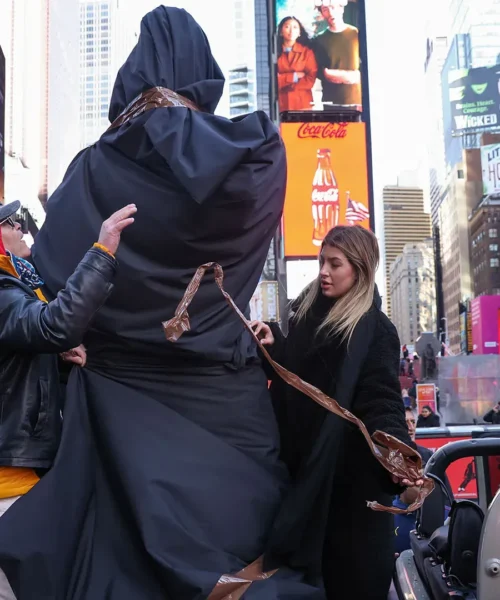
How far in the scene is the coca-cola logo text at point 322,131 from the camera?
3638 cm

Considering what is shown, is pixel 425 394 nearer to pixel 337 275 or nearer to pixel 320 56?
pixel 337 275

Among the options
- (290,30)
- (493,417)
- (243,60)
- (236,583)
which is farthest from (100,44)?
(236,583)

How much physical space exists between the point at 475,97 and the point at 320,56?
28.9 m

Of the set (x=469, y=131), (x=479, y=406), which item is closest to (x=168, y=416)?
(x=479, y=406)

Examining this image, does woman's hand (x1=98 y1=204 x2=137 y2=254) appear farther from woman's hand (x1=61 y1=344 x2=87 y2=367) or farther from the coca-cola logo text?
the coca-cola logo text

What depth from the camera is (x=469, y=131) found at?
203ft

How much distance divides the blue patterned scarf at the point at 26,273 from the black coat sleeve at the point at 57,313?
186 mm

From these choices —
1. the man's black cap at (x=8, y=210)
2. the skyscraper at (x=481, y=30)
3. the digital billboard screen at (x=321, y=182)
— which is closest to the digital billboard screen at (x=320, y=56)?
the digital billboard screen at (x=321, y=182)

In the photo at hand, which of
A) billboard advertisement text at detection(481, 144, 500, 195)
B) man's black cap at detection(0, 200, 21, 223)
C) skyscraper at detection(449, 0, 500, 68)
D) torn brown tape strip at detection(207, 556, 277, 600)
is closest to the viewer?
torn brown tape strip at detection(207, 556, 277, 600)

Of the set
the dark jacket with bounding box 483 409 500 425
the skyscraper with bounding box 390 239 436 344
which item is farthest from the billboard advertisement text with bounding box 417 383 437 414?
the skyscraper with bounding box 390 239 436 344

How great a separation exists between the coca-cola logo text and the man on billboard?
5.16ft

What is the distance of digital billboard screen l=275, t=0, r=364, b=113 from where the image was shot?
37.7 meters

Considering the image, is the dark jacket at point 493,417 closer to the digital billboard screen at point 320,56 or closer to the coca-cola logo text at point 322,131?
the coca-cola logo text at point 322,131

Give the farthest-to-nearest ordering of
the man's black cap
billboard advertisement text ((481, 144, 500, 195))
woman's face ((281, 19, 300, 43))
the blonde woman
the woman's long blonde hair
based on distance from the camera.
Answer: billboard advertisement text ((481, 144, 500, 195)) < woman's face ((281, 19, 300, 43)) < the woman's long blonde hair < the blonde woman < the man's black cap
